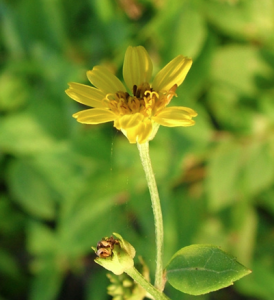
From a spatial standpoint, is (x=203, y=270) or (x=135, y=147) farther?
(x=135, y=147)

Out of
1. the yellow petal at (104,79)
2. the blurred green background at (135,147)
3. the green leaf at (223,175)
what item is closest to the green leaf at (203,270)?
the yellow petal at (104,79)

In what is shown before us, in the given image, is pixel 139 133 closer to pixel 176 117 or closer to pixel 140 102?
pixel 176 117

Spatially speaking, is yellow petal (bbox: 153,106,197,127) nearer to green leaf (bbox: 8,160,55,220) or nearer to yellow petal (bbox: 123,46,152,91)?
yellow petal (bbox: 123,46,152,91)

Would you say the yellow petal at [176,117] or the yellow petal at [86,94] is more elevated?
the yellow petal at [86,94]

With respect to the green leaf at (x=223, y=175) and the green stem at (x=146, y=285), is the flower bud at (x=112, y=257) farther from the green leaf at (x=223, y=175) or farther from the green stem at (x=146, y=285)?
the green leaf at (x=223, y=175)

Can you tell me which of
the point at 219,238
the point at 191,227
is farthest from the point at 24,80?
the point at 219,238

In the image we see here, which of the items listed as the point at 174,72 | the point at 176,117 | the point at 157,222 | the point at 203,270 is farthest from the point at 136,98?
the point at 203,270
